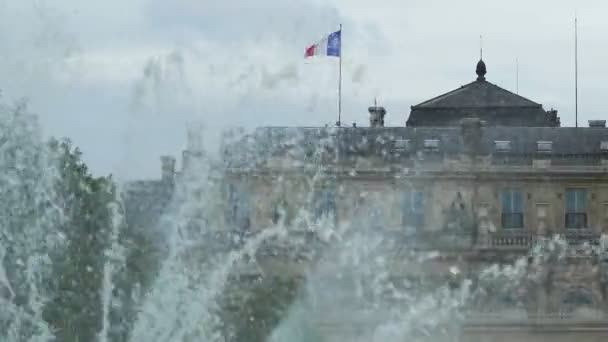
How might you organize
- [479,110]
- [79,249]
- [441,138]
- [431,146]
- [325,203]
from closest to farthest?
[79,249], [325,203], [431,146], [441,138], [479,110]

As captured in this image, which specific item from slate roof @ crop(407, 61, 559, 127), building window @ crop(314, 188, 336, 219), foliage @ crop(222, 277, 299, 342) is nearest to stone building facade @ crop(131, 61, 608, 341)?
building window @ crop(314, 188, 336, 219)

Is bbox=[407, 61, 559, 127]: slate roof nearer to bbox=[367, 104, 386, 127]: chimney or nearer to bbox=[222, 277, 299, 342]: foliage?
bbox=[367, 104, 386, 127]: chimney

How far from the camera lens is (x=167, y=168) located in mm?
72000

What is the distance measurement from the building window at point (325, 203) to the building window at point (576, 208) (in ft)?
33.2

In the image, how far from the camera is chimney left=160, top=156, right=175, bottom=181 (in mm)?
71250

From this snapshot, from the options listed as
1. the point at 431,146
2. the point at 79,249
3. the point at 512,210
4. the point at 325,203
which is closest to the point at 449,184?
the point at 431,146

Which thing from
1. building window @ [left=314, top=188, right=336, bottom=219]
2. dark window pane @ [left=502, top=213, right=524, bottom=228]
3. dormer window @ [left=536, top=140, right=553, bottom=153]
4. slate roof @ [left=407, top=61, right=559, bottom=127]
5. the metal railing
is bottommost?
the metal railing

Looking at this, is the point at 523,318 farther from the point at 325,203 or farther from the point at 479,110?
the point at 479,110

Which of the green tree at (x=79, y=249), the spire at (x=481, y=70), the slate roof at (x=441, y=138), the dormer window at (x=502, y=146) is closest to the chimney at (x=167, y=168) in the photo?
the green tree at (x=79, y=249)

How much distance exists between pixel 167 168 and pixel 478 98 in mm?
29723

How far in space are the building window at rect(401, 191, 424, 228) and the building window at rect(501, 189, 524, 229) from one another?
3527 mm

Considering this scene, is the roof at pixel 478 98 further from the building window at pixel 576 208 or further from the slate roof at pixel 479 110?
the building window at pixel 576 208

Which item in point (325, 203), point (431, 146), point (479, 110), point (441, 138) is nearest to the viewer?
point (325, 203)

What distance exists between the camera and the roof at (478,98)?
9744 cm
